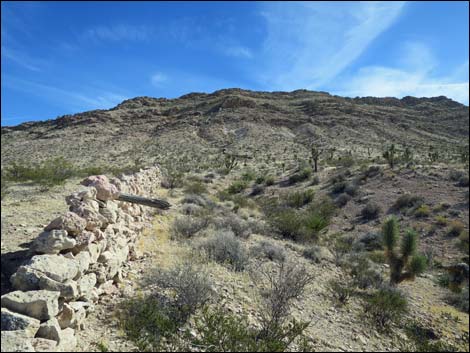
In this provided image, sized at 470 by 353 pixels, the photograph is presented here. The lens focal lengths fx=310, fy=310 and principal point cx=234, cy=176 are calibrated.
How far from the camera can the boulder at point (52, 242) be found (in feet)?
12.4

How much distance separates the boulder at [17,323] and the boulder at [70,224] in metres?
1.43

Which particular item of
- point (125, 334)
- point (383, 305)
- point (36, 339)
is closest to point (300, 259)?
point (383, 305)

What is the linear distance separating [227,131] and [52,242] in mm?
48590

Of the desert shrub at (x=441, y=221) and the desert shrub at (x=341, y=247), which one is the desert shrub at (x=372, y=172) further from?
the desert shrub at (x=341, y=247)

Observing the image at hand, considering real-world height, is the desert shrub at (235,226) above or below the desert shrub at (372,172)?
below

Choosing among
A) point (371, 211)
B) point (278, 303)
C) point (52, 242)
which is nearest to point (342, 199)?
point (371, 211)

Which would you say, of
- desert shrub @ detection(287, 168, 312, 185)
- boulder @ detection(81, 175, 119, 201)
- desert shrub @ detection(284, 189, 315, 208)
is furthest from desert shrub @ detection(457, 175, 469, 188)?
boulder @ detection(81, 175, 119, 201)

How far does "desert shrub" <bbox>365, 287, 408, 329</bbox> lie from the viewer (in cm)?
577

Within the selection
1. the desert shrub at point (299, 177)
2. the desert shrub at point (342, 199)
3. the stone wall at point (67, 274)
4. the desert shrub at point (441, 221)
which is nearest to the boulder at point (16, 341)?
the stone wall at point (67, 274)

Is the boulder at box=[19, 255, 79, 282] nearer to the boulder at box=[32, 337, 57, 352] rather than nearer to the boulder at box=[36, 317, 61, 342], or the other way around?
the boulder at box=[36, 317, 61, 342]

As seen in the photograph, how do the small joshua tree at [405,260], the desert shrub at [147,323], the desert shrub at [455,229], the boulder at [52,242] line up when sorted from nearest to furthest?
the desert shrub at [147,323] → the boulder at [52,242] → the small joshua tree at [405,260] → the desert shrub at [455,229]

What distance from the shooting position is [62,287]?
11.0ft

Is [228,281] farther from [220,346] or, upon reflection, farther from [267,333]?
[220,346]

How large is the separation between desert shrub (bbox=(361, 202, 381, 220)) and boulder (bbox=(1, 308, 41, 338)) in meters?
14.1
